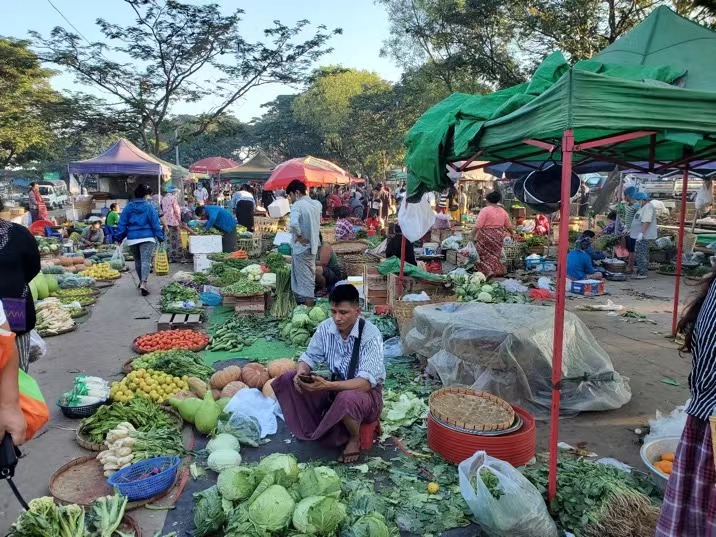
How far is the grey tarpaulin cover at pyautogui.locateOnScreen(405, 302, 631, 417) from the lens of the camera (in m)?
4.62

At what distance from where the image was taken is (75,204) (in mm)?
21922

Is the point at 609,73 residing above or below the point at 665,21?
below

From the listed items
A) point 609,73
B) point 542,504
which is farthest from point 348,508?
point 609,73

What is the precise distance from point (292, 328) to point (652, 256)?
36.1 feet

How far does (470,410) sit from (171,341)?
4.09 meters

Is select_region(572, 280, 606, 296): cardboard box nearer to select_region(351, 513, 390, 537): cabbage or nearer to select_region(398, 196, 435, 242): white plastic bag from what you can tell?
select_region(398, 196, 435, 242): white plastic bag

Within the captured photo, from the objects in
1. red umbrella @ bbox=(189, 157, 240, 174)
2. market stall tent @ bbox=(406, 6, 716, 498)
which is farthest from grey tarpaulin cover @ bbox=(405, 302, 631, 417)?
red umbrella @ bbox=(189, 157, 240, 174)

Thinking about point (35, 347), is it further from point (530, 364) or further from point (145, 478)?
point (530, 364)

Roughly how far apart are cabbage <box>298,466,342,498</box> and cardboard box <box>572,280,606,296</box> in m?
7.98

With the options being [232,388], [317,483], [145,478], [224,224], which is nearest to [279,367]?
[232,388]

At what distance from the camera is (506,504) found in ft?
9.09

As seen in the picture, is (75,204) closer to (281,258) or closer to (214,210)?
(214,210)

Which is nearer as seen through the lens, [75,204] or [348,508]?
[348,508]

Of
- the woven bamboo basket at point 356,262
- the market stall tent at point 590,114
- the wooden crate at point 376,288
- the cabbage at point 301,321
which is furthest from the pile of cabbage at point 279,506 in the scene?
the woven bamboo basket at point 356,262
